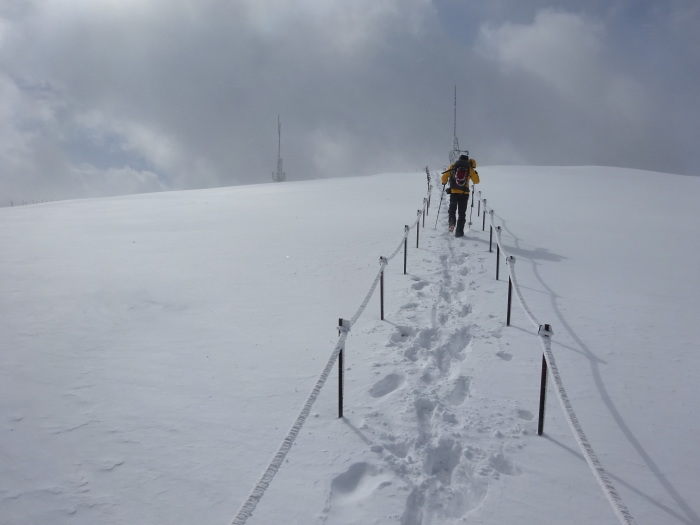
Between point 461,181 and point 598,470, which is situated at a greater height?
point 461,181

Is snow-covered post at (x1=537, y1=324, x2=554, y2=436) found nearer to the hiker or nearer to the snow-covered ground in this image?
the snow-covered ground

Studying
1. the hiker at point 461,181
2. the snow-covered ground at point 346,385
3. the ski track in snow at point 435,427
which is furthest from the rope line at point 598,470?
the hiker at point 461,181

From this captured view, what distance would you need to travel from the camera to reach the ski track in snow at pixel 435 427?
9.93ft

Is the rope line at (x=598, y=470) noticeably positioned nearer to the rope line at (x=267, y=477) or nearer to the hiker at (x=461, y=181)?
the rope line at (x=267, y=477)

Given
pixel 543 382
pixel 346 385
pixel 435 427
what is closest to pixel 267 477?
pixel 435 427

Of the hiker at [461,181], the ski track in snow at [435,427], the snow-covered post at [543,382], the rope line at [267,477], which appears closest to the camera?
the rope line at [267,477]

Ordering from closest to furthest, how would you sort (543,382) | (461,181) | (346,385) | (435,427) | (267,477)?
(267,477)
(543,382)
(435,427)
(346,385)
(461,181)

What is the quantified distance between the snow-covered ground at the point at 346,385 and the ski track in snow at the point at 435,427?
2 cm

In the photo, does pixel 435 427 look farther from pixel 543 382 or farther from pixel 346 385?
pixel 346 385

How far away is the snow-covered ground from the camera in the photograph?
10.0 ft

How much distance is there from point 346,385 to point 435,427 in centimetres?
105

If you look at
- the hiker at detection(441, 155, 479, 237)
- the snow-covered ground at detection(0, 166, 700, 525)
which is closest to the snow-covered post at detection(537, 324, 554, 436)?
the snow-covered ground at detection(0, 166, 700, 525)

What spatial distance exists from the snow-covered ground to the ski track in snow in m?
0.02

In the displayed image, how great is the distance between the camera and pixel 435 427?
3.72m
